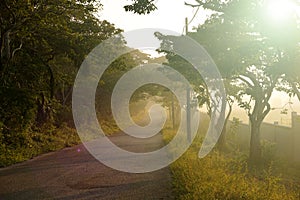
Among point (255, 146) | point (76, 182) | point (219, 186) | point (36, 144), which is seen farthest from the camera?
point (36, 144)

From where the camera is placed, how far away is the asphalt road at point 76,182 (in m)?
10.3

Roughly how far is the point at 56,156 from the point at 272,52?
431 inches

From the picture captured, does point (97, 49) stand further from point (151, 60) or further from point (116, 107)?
point (151, 60)

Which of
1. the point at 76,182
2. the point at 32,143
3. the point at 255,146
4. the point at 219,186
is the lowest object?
the point at 76,182

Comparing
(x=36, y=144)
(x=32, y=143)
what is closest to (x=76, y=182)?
(x=32, y=143)

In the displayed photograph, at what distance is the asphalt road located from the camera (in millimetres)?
10344

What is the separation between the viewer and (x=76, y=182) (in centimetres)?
1236

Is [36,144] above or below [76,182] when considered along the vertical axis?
above

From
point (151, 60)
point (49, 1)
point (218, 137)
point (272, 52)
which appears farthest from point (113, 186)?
point (151, 60)

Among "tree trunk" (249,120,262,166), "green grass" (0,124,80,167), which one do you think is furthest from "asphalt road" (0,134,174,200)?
"tree trunk" (249,120,262,166)

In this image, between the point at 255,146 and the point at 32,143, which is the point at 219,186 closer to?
the point at 255,146

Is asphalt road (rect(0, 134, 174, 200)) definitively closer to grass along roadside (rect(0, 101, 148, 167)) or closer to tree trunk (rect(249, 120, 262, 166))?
grass along roadside (rect(0, 101, 148, 167))

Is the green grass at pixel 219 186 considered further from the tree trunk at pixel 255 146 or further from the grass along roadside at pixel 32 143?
the tree trunk at pixel 255 146

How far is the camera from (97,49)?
26.9m
